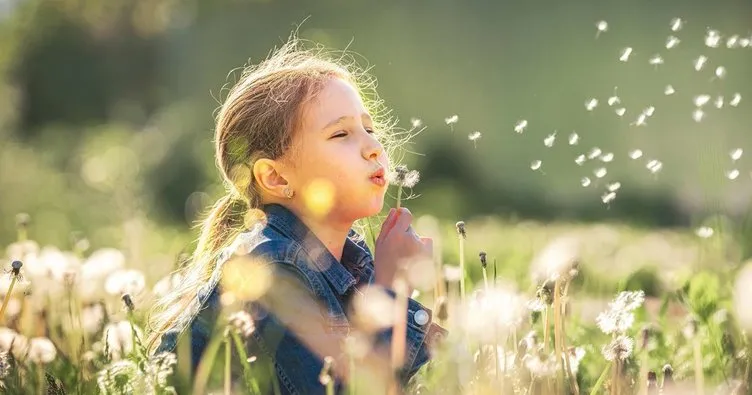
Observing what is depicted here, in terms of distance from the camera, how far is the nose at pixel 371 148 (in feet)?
9.28

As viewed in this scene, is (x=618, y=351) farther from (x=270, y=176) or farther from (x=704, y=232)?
(x=270, y=176)

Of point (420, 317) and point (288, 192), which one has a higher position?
point (288, 192)

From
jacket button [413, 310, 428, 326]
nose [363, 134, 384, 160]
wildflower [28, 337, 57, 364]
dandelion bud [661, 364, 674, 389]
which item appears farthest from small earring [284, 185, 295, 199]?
dandelion bud [661, 364, 674, 389]

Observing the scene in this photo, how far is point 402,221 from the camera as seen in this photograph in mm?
2832

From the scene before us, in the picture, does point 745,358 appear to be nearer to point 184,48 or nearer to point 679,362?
point 679,362

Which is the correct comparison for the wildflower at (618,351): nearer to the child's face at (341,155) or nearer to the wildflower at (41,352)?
the child's face at (341,155)

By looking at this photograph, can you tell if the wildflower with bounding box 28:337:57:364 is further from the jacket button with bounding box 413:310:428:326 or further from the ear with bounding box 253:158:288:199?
the jacket button with bounding box 413:310:428:326

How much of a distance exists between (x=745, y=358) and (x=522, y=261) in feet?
7.92

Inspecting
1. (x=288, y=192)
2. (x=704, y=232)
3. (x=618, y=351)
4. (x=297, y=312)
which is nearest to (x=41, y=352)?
(x=297, y=312)

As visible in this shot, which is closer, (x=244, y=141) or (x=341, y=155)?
(x=341, y=155)

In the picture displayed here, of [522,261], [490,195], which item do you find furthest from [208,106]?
[522,261]

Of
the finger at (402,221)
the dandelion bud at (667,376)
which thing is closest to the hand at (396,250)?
the finger at (402,221)

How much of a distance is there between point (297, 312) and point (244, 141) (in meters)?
0.63

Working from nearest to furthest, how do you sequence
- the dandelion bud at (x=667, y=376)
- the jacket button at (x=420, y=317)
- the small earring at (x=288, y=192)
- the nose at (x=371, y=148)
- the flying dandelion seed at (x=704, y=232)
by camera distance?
the dandelion bud at (x=667, y=376)
the flying dandelion seed at (x=704, y=232)
the jacket button at (x=420, y=317)
the nose at (x=371, y=148)
the small earring at (x=288, y=192)
